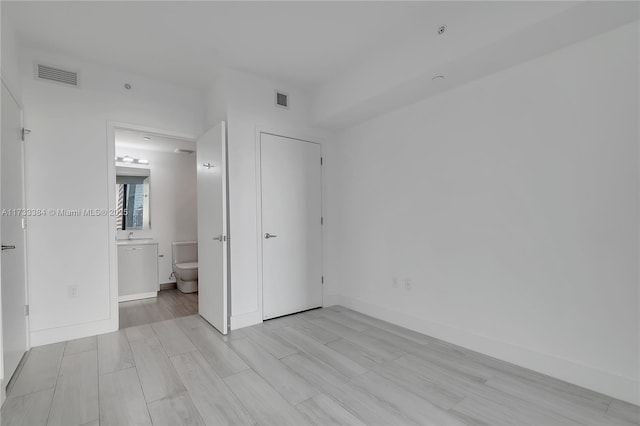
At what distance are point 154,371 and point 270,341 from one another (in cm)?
95

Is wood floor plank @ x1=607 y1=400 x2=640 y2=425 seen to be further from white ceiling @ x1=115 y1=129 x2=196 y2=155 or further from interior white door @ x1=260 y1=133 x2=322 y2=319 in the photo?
white ceiling @ x1=115 y1=129 x2=196 y2=155

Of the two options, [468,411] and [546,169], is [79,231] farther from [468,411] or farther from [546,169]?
[546,169]

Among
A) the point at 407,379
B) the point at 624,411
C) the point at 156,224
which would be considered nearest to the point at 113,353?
the point at 407,379

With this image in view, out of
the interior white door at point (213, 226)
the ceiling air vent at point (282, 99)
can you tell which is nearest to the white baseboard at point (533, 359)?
the interior white door at point (213, 226)

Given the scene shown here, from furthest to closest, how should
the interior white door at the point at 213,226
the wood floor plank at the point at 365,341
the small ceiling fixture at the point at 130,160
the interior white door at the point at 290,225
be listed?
the small ceiling fixture at the point at 130,160, the interior white door at the point at 290,225, the interior white door at the point at 213,226, the wood floor plank at the point at 365,341

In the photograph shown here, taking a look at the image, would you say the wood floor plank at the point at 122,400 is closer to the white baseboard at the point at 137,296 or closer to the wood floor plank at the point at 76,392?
the wood floor plank at the point at 76,392

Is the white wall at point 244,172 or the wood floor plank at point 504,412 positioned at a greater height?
the white wall at point 244,172

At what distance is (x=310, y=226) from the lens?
150 inches

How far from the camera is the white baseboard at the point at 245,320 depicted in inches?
124

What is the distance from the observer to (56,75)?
2.86m

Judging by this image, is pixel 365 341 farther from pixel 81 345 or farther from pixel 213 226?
pixel 81 345

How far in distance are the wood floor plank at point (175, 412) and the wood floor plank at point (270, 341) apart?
2.63 feet

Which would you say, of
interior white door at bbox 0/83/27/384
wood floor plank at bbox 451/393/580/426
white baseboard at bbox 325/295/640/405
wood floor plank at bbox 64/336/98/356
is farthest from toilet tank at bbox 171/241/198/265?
wood floor plank at bbox 451/393/580/426

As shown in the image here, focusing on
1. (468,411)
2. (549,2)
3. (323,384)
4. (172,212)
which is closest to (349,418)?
(323,384)
